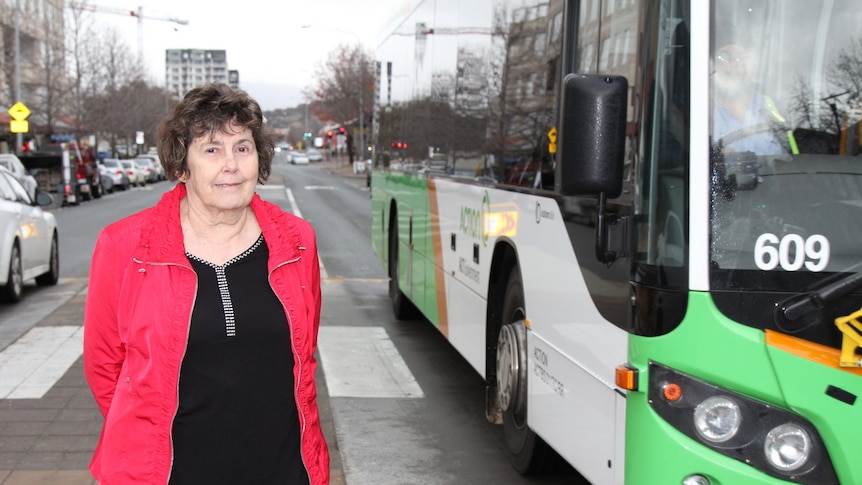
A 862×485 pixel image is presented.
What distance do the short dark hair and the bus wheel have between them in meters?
7.65

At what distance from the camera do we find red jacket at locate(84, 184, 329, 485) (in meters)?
2.74

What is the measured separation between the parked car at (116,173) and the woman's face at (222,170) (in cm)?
4767

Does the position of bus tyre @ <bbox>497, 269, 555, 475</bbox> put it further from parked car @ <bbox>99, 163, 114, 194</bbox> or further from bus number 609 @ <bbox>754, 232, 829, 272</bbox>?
parked car @ <bbox>99, 163, 114, 194</bbox>

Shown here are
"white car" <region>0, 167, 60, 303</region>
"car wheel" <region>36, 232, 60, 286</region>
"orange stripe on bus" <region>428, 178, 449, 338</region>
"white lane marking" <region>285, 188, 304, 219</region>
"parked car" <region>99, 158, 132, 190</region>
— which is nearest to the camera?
"orange stripe on bus" <region>428, 178, 449, 338</region>

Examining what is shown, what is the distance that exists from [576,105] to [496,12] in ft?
9.97

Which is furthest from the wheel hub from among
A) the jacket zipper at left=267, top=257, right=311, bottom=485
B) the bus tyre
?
the jacket zipper at left=267, top=257, right=311, bottom=485

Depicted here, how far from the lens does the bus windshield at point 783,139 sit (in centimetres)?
325

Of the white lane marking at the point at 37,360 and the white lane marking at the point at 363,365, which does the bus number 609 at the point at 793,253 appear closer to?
the white lane marking at the point at 363,365

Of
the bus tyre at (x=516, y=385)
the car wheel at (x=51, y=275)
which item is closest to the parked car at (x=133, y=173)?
the car wheel at (x=51, y=275)

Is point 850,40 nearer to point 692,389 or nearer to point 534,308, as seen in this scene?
point 692,389

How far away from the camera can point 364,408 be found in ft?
23.4

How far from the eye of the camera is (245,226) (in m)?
3.07

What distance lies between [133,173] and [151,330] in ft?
184

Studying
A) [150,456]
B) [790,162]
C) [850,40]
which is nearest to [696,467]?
[790,162]
